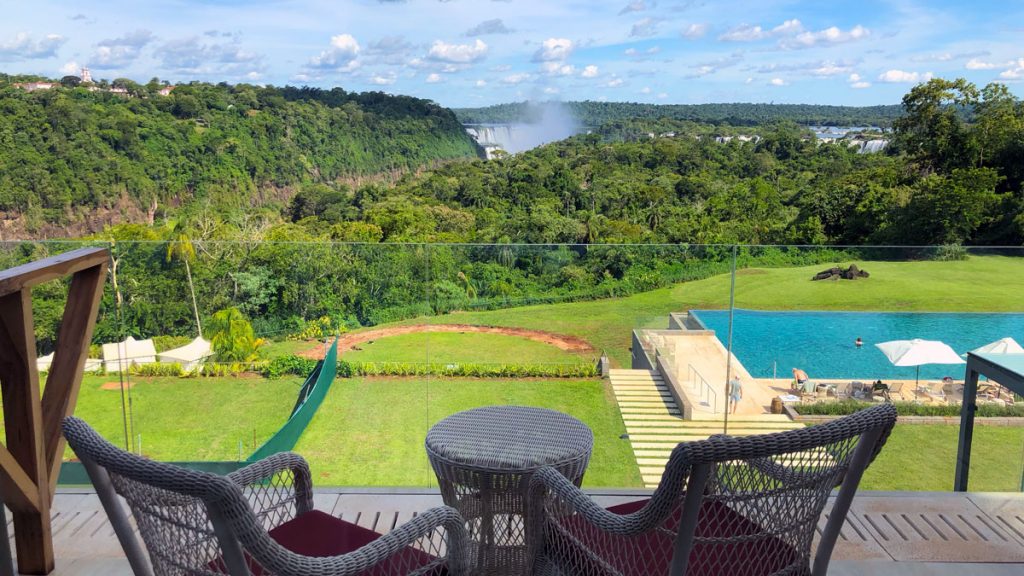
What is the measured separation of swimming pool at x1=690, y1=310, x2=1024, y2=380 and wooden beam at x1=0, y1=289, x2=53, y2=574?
2.95m

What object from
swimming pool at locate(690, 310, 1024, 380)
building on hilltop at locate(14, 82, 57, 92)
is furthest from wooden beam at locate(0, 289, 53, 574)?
building on hilltop at locate(14, 82, 57, 92)

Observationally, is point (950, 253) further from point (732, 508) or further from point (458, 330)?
point (732, 508)

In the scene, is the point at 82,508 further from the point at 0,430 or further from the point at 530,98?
the point at 530,98

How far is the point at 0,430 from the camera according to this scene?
1.98 metres

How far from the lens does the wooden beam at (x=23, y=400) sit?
1795 mm

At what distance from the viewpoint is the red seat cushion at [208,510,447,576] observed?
4.76 ft

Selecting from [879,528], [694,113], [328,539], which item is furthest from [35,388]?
[694,113]

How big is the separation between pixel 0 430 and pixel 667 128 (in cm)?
6855

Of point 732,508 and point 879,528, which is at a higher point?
point 732,508

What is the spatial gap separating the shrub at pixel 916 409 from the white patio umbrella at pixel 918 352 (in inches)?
6.0

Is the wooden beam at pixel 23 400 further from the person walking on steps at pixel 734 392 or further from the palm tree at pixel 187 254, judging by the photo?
the person walking on steps at pixel 734 392

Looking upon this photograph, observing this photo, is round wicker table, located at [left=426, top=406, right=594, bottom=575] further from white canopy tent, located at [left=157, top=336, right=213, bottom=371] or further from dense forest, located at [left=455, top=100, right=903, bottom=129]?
dense forest, located at [left=455, top=100, right=903, bottom=129]

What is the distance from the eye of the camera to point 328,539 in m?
1.58

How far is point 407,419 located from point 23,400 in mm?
1887
